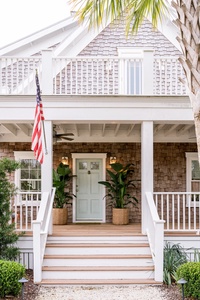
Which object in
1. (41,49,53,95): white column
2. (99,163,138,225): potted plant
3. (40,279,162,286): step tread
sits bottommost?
(40,279,162,286): step tread

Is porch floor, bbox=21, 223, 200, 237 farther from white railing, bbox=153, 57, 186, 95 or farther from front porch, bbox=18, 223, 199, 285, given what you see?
white railing, bbox=153, 57, 186, 95

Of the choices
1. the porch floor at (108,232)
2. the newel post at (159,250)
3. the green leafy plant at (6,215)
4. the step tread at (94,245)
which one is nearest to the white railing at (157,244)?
the newel post at (159,250)

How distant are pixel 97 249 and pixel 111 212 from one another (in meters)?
3.91

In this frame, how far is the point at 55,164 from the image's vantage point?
1223 centimetres

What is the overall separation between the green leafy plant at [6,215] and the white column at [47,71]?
2.10 metres

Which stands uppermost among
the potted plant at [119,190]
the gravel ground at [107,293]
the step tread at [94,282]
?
the potted plant at [119,190]

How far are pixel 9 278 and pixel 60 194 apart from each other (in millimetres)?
4887

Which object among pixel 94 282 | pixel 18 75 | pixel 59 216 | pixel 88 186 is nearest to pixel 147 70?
pixel 18 75

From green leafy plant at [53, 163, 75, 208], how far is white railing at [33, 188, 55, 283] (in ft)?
8.43

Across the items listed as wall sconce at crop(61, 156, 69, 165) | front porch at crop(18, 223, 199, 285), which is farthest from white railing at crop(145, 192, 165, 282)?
wall sconce at crop(61, 156, 69, 165)

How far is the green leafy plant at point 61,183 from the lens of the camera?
10992mm

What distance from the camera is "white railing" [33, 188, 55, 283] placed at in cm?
735

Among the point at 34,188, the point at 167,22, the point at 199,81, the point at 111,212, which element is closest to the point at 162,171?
the point at 111,212

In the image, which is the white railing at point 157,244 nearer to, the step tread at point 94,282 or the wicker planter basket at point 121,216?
the step tread at point 94,282
